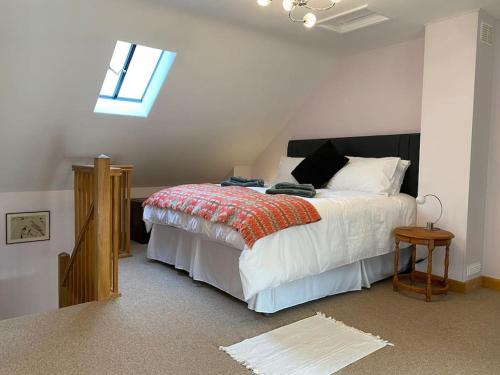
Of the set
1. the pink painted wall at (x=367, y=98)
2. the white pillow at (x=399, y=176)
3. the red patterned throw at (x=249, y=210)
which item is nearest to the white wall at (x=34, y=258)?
the red patterned throw at (x=249, y=210)

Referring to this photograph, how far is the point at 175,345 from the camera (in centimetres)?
243

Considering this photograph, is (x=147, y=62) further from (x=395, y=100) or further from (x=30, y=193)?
(x=395, y=100)

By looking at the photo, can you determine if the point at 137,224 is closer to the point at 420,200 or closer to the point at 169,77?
the point at 169,77

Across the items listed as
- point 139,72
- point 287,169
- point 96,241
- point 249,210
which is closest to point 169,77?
point 139,72

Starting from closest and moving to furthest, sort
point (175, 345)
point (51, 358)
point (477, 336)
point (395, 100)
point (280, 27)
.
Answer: point (51, 358) → point (175, 345) → point (477, 336) → point (280, 27) → point (395, 100)

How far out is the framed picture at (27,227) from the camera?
4.47 meters

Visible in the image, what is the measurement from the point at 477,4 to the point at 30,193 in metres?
4.61

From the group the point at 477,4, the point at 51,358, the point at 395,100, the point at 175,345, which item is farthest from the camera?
the point at 395,100

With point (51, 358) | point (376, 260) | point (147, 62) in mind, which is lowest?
point (51, 358)

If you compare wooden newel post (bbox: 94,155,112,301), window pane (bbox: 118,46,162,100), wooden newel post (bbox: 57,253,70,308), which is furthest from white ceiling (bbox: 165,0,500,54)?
wooden newel post (bbox: 57,253,70,308)

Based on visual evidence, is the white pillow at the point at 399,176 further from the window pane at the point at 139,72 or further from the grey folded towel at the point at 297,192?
the window pane at the point at 139,72

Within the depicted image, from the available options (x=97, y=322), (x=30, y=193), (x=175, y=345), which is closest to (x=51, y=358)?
(x=97, y=322)

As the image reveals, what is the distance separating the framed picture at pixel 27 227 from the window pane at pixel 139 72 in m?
1.63

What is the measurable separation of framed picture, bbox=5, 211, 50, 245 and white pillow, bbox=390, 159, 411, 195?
12.2 feet
